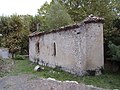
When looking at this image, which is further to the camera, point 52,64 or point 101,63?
point 52,64

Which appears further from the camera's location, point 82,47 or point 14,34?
point 14,34

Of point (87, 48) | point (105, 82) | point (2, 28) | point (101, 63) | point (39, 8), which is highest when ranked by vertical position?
point (39, 8)

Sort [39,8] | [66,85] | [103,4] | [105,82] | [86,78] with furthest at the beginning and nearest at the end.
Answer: [39,8], [103,4], [86,78], [105,82], [66,85]

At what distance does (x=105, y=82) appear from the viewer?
499 inches

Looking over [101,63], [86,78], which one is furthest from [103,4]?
[86,78]

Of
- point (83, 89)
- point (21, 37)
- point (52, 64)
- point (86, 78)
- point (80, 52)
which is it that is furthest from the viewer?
point (21, 37)

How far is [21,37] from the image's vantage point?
113 ft

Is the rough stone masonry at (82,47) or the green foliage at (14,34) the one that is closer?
the rough stone masonry at (82,47)

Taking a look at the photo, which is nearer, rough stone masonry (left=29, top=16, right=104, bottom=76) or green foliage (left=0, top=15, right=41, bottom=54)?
rough stone masonry (left=29, top=16, right=104, bottom=76)

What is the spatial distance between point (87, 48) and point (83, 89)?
508 cm

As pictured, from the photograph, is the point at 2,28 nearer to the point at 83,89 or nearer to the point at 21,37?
the point at 21,37

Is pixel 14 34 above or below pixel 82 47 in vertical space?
above

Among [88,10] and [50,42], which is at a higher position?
[88,10]

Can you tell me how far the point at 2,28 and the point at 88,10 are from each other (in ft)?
50.6
